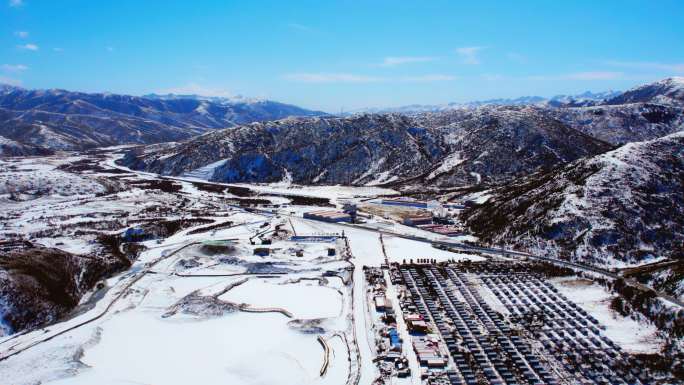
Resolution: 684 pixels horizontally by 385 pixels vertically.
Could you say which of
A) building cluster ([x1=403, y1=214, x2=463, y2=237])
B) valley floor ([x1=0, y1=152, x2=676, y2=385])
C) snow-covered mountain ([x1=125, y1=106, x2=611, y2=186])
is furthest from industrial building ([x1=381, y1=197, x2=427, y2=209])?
snow-covered mountain ([x1=125, y1=106, x2=611, y2=186])

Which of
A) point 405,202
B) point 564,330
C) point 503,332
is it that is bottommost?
point 503,332

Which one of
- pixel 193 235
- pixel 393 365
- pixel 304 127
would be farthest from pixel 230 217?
pixel 304 127

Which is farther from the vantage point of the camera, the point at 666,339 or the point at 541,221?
the point at 541,221

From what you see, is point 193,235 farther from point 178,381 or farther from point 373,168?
point 373,168

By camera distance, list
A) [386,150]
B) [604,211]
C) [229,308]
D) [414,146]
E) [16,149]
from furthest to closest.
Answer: [16,149], [414,146], [386,150], [604,211], [229,308]

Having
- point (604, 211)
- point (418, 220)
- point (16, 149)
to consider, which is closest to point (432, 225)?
point (418, 220)

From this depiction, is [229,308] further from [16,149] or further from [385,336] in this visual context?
[16,149]

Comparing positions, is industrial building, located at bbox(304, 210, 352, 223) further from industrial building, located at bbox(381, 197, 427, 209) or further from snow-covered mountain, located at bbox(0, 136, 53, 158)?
snow-covered mountain, located at bbox(0, 136, 53, 158)
